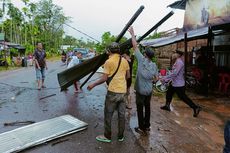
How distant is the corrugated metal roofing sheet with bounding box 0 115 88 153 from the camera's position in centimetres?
471

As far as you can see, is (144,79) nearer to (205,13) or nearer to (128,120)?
(128,120)

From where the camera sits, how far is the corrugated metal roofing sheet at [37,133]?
4714 millimetres

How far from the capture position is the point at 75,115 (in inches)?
277

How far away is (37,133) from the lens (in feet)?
17.5

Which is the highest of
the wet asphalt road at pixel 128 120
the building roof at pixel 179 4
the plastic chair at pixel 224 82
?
the building roof at pixel 179 4

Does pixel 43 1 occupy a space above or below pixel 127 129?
above

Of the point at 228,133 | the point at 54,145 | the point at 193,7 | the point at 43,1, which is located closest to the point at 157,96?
the point at 193,7

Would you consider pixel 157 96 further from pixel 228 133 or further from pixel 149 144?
pixel 228 133

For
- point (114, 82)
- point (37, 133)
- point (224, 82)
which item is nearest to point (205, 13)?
point (224, 82)

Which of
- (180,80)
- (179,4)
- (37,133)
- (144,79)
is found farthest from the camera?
(179,4)

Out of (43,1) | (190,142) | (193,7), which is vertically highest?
(43,1)

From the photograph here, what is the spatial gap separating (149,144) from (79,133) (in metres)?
1.50

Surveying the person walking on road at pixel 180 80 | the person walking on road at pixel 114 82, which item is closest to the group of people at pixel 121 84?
the person walking on road at pixel 114 82

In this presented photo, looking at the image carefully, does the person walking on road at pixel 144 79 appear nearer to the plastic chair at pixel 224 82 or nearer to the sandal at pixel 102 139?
the sandal at pixel 102 139
